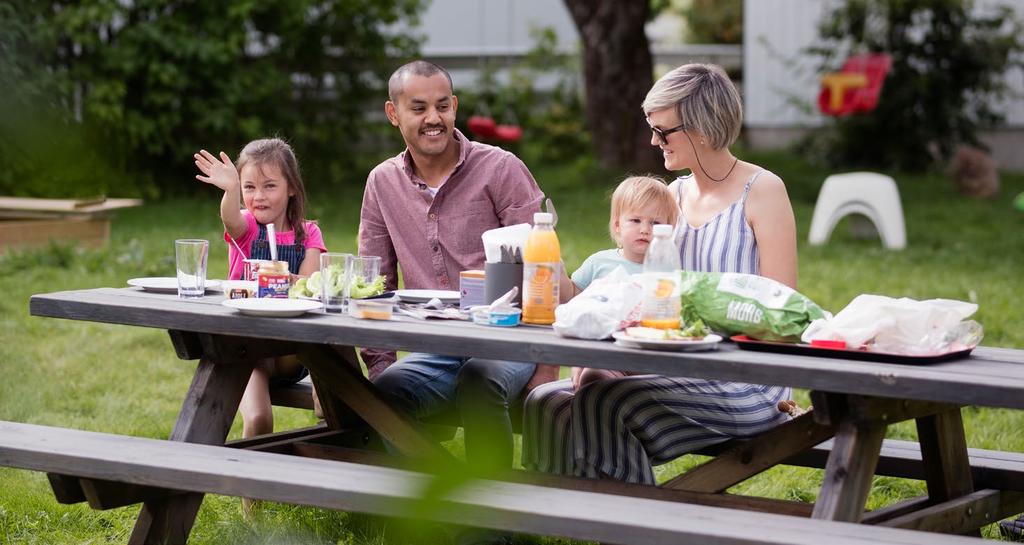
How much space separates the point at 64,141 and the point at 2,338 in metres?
5.68

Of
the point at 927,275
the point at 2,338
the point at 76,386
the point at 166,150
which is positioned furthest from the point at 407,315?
the point at 166,150

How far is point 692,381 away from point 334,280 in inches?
36.9

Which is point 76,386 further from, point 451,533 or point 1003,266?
point 1003,266

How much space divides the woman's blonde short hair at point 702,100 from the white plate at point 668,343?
3.08 ft

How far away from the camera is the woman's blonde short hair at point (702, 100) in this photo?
335 cm

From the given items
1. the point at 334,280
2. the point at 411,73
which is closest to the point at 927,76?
the point at 411,73

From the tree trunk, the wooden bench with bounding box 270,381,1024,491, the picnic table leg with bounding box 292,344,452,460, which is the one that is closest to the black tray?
the wooden bench with bounding box 270,381,1024,491

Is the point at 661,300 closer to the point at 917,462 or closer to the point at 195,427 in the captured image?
the point at 917,462

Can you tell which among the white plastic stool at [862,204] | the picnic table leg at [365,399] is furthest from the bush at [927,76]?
the picnic table leg at [365,399]

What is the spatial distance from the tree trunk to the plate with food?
1037cm

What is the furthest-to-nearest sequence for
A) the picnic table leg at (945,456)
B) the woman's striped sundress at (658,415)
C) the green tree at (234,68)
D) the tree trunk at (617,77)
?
the tree trunk at (617,77) < the green tree at (234,68) < the woman's striped sundress at (658,415) < the picnic table leg at (945,456)

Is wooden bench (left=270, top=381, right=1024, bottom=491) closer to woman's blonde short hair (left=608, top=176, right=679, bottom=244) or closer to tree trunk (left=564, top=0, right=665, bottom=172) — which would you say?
woman's blonde short hair (left=608, top=176, right=679, bottom=244)

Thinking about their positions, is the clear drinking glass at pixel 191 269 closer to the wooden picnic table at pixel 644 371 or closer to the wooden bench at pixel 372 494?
the wooden picnic table at pixel 644 371

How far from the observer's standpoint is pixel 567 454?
11.0 ft
